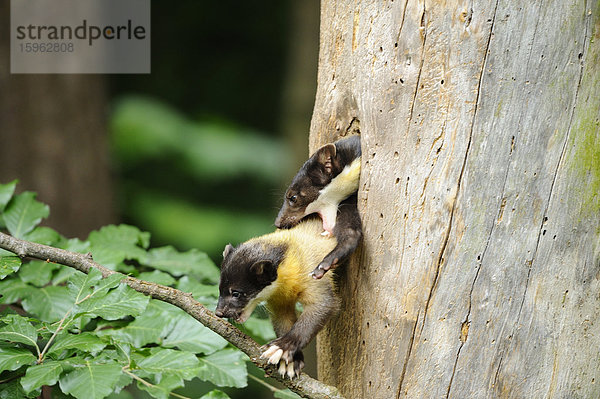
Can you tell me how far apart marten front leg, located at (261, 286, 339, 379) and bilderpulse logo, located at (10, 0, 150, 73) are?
4.01 meters

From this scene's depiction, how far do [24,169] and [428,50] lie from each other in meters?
4.36

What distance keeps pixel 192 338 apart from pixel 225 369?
18 centimetres

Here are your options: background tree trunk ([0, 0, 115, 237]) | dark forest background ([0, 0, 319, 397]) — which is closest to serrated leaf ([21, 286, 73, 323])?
dark forest background ([0, 0, 319, 397])

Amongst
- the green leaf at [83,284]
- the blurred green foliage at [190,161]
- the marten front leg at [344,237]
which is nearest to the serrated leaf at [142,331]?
the green leaf at [83,284]

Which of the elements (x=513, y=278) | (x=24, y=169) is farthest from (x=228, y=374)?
(x=24, y=169)

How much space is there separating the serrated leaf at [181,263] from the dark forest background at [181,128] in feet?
2.56

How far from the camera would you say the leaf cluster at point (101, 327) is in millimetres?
2078

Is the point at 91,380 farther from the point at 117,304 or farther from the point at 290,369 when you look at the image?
the point at 290,369

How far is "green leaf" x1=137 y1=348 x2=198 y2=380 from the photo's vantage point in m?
2.24

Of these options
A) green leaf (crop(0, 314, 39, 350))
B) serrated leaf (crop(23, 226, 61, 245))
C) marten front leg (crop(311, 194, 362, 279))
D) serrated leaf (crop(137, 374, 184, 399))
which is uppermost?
marten front leg (crop(311, 194, 362, 279))

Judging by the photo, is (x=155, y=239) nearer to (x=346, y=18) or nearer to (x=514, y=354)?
(x=346, y=18)

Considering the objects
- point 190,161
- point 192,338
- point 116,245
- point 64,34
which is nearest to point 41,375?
point 192,338

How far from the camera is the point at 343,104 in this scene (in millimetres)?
2797

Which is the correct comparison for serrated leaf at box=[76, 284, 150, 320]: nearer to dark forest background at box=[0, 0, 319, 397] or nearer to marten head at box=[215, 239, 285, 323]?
marten head at box=[215, 239, 285, 323]
